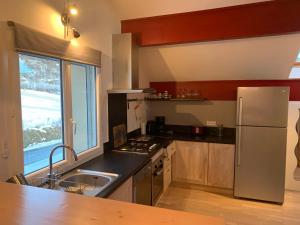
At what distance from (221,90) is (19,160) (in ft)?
10.5

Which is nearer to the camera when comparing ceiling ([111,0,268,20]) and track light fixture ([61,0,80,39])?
track light fixture ([61,0,80,39])

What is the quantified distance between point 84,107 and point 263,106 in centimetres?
238

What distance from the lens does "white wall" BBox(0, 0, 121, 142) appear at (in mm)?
1557

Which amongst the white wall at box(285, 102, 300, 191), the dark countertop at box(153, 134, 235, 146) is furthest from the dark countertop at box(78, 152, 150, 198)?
the white wall at box(285, 102, 300, 191)

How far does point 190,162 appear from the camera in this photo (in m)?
3.57

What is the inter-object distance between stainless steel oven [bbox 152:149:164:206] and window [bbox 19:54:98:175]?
792 mm

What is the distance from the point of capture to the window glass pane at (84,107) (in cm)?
232

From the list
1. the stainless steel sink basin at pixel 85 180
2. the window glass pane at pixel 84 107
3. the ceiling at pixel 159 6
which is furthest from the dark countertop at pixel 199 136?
the ceiling at pixel 159 6

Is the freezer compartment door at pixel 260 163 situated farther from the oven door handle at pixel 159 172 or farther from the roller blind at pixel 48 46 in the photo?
the roller blind at pixel 48 46

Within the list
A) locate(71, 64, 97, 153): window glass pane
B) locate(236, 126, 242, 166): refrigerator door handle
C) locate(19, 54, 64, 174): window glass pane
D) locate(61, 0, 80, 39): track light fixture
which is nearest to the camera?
locate(19, 54, 64, 174): window glass pane

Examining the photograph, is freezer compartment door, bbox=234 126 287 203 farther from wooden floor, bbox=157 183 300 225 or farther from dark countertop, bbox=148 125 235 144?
dark countertop, bbox=148 125 235 144

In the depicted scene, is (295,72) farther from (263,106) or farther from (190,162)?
(190,162)

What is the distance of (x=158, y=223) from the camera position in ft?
2.54

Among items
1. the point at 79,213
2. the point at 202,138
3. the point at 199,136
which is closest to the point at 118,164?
the point at 79,213
